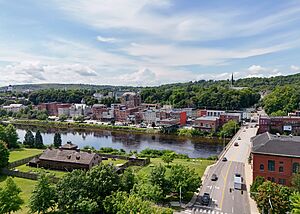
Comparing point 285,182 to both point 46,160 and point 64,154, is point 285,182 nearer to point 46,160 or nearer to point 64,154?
point 64,154

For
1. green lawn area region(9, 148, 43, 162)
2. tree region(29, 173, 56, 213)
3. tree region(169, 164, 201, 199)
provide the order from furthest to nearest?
green lawn area region(9, 148, 43, 162) → tree region(169, 164, 201, 199) → tree region(29, 173, 56, 213)

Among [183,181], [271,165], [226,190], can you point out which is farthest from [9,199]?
[271,165]

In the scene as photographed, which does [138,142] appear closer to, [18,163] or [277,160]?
[18,163]

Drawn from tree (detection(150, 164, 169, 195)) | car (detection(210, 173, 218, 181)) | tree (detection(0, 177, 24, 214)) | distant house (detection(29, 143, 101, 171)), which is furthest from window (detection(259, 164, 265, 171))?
tree (detection(0, 177, 24, 214))

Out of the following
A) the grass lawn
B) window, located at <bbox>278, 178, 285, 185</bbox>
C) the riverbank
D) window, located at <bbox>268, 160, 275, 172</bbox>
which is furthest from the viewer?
the riverbank

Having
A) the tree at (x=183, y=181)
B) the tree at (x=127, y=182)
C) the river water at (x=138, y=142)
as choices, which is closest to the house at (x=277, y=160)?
the tree at (x=183, y=181)

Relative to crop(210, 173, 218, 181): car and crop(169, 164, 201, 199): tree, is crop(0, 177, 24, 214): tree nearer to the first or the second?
crop(169, 164, 201, 199): tree

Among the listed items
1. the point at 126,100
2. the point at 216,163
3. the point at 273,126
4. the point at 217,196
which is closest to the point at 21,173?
the point at 217,196
